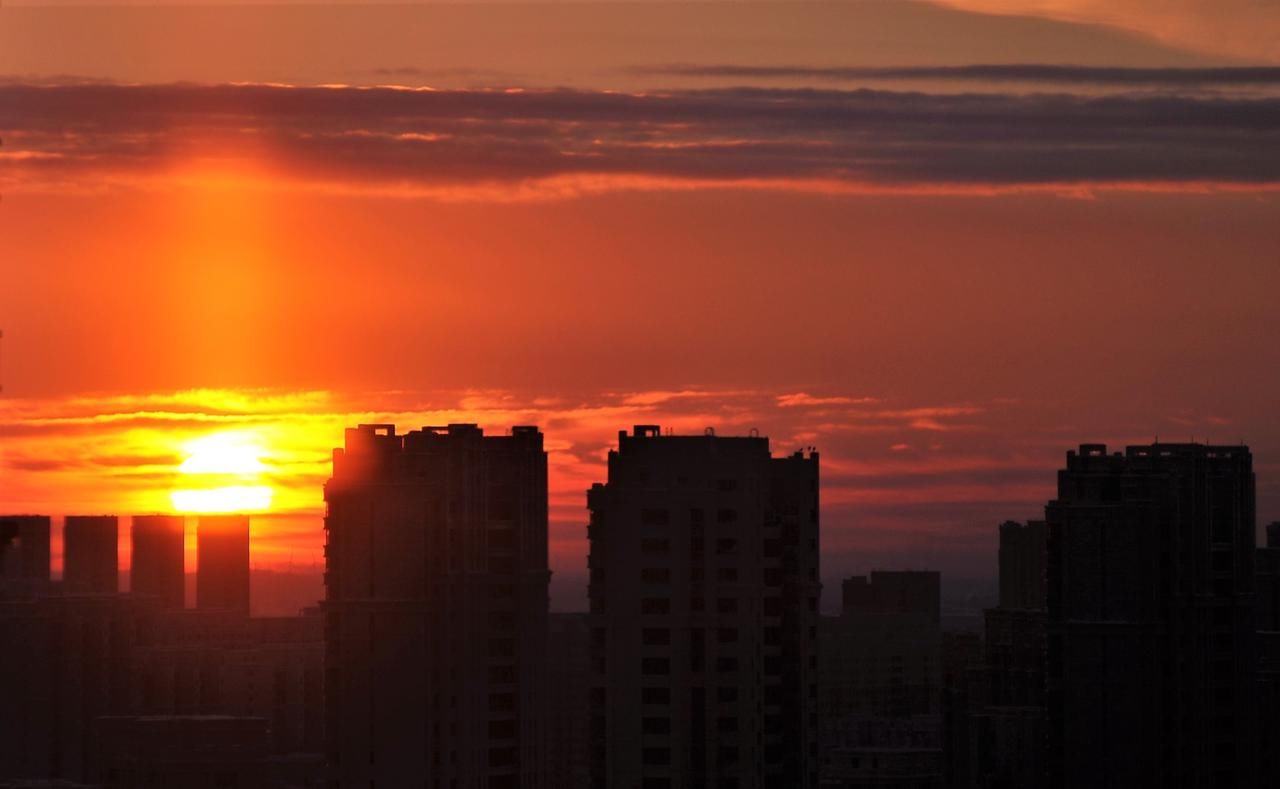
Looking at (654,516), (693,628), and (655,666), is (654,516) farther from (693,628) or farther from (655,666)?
(655,666)

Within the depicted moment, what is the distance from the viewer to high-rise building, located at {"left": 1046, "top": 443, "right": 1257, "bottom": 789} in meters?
138

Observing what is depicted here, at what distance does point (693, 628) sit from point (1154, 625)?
98.6ft

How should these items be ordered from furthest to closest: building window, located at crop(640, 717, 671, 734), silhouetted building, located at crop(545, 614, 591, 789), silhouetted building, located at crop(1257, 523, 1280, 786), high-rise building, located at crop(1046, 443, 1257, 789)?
silhouetted building, located at crop(545, 614, 591, 789) → silhouetted building, located at crop(1257, 523, 1280, 786) → high-rise building, located at crop(1046, 443, 1257, 789) → building window, located at crop(640, 717, 671, 734)

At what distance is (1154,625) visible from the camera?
138 meters

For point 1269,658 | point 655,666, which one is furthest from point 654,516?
point 1269,658

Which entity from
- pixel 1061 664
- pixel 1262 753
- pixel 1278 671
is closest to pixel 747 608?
pixel 1061 664

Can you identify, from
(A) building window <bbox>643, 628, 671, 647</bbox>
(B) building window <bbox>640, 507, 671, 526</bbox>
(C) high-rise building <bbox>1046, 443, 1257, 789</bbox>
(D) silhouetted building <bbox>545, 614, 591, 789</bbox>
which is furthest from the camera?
(D) silhouetted building <bbox>545, 614, 591, 789</bbox>

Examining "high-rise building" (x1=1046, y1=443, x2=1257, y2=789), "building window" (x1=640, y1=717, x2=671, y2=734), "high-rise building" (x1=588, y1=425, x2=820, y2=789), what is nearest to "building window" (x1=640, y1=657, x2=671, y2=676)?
"high-rise building" (x1=588, y1=425, x2=820, y2=789)

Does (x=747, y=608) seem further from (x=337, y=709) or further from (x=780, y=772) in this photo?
(x=337, y=709)

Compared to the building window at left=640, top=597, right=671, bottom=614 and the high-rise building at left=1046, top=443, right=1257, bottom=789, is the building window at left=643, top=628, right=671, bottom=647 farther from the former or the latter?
the high-rise building at left=1046, top=443, right=1257, bottom=789

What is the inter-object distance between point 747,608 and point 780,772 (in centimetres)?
A: 736

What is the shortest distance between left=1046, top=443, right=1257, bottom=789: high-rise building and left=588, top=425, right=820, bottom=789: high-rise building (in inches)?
756

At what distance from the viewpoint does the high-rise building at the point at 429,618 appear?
130 meters

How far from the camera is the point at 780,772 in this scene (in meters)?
123
